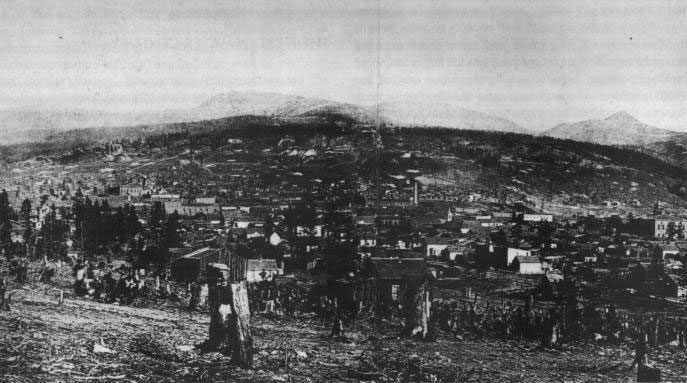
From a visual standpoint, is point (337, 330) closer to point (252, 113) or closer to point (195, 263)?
point (195, 263)

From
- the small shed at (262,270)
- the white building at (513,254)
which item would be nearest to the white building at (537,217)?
the white building at (513,254)

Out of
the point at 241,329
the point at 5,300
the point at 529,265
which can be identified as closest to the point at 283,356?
the point at 241,329

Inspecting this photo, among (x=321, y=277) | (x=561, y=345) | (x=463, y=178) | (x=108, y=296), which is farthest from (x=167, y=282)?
(x=561, y=345)

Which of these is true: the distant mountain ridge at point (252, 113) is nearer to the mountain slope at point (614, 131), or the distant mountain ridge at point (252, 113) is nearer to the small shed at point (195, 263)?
the mountain slope at point (614, 131)

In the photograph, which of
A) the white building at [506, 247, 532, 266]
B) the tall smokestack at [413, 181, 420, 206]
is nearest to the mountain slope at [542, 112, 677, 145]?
the white building at [506, 247, 532, 266]

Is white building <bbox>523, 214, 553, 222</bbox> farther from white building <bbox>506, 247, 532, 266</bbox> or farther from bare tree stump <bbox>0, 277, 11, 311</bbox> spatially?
bare tree stump <bbox>0, 277, 11, 311</bbox>

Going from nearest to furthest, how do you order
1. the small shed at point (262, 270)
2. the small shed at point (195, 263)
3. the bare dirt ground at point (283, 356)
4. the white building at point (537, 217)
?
the bare dirt ground at point (283, 356) < the white building at point (537, 217) < the small shed at point (262, 270) < the small shed at point (195, 263)
